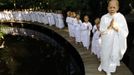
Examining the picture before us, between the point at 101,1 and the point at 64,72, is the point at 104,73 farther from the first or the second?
the point at 101,1

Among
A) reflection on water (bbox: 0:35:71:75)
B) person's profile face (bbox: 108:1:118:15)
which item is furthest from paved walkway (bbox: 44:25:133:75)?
person's profile face (bbox: 108:1:118:15)

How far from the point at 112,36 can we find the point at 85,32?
411 cm

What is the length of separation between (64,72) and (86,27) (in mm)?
1841

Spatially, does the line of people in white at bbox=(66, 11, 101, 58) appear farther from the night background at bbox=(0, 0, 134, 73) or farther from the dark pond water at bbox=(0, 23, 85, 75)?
the night background at bbox=(0, 0, 134, 73)

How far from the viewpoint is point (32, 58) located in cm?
1414

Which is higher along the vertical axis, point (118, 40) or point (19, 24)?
point (118, 40)

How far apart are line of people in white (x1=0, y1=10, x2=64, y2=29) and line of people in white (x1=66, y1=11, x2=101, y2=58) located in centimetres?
519

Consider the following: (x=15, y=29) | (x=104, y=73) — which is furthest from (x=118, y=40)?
(x=15, y=29)

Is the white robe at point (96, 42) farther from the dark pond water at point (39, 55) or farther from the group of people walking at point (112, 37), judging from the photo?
the group of people walking at point (112, 37)

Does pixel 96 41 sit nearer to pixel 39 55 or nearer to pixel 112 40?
pixel 112 40

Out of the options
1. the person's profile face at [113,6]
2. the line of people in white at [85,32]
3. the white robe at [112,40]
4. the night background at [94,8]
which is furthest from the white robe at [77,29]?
the person's profile face at [113,6]

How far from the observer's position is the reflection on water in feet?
39.4

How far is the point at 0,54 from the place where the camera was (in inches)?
594

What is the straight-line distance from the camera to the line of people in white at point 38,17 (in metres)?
20.8
